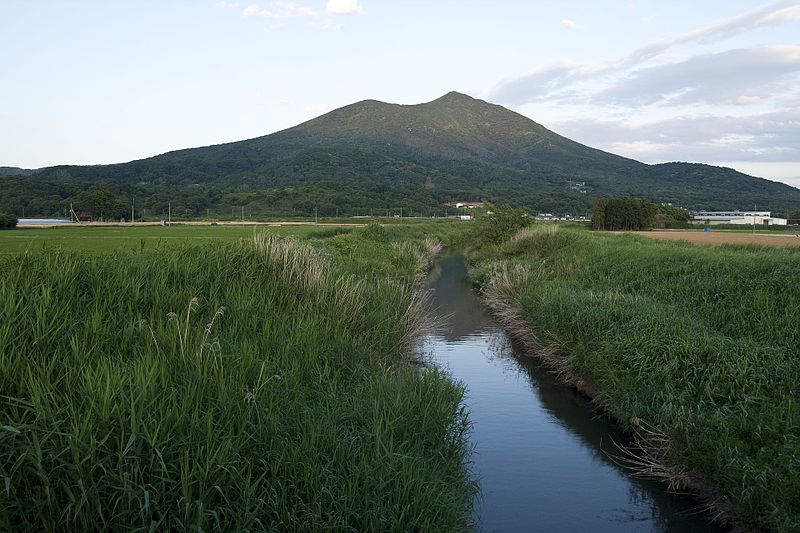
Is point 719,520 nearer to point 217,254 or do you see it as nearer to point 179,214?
point 217,254

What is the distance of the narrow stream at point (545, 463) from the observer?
7789mm

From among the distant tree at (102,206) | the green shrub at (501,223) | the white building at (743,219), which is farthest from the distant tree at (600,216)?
the distant tree at (102,206)

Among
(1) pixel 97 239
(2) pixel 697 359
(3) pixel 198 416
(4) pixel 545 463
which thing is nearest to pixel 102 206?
(1) pixel 97 239

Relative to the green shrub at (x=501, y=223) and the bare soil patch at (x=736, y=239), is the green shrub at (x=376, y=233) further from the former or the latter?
the bare soil patch at (x=736, y=239)

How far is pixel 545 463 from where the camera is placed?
31.2 ft

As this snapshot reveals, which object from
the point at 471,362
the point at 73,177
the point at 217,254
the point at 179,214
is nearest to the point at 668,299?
the point at 471,362

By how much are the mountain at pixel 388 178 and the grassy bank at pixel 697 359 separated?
94.3 m

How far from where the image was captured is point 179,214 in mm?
102750

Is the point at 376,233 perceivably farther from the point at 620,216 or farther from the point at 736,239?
the point at 620,216

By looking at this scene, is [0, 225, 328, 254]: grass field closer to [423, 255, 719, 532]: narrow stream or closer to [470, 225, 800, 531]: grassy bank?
[423, 255, 719, 532]: narrow stream

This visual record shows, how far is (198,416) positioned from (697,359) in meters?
7.75

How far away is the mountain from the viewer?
389 ft

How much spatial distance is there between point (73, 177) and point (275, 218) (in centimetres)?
8444

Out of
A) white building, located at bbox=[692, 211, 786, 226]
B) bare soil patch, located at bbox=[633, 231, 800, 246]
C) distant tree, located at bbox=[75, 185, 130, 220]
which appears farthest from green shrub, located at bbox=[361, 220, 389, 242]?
white building, located at bbox=[692, 211, 786, 226]
